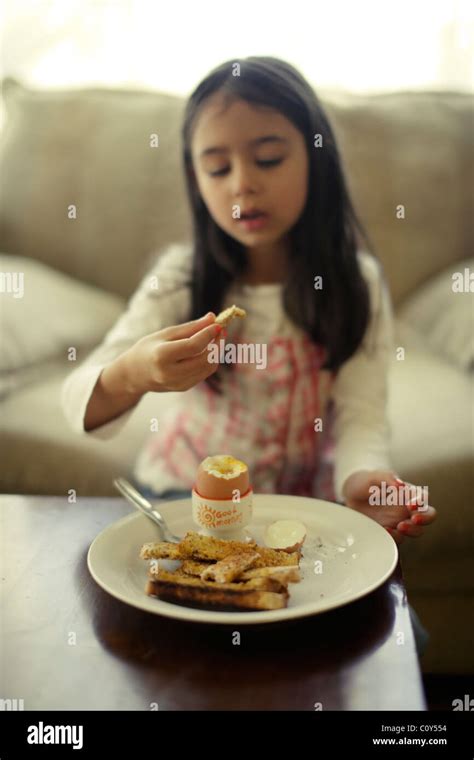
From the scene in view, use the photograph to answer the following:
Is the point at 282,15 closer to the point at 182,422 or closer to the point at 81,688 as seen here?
the point at 182,422

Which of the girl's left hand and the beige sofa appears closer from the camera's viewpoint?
the girl's left hand

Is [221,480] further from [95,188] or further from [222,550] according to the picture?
[95,188]

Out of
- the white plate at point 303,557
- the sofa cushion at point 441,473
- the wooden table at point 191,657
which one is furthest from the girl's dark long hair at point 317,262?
the wooden table at point 191,657

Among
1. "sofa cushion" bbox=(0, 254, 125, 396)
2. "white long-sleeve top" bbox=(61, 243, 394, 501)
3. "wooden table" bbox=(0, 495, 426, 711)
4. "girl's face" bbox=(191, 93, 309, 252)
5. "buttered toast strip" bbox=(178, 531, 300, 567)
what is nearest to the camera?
"wooden table" bbox=(0, 495, 426, 711)

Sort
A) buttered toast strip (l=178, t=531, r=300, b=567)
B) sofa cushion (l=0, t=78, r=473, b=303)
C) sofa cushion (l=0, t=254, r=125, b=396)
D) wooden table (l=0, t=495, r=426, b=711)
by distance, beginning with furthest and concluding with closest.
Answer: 1. sofa cushion (l=0, t=78, r=473, b=303)
2. sofa cushion (l=0, t=254, r=125, b=396)
3. buttered toast strip (l=178, t=531, r=300, b=567)
4. wooden table (l=0, t=495, r=426, b=711)

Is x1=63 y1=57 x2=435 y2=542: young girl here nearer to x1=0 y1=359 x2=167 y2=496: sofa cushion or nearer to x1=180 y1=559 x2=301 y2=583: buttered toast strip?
x1=0 y1=359 x2=167 y2=496: sofa cushion

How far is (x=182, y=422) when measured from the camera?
36.4 inches

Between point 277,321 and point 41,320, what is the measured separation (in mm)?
413

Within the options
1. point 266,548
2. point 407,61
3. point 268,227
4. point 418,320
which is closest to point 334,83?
point 407,61

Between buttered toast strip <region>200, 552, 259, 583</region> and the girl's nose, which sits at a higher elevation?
the girl's nose

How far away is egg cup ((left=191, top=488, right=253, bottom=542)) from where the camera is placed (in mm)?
555

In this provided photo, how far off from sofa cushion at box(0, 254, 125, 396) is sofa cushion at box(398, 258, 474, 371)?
0.47 m

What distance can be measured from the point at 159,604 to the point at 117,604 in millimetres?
49

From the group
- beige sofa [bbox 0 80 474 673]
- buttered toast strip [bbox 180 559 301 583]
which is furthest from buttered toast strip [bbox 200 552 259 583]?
beige sofa [bbox 0 80 474 673]
